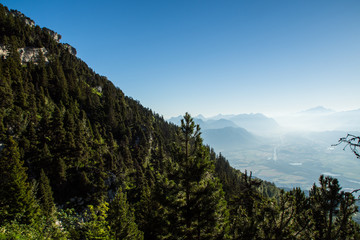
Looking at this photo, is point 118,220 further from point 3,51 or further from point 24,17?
point 24,17

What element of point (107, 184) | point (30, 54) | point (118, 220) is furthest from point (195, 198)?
point (30, 54)

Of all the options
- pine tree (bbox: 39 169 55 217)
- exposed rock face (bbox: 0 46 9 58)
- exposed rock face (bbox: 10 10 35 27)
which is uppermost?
exposed rock face (bbox: 10 10 35 27)

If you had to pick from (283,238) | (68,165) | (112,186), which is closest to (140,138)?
(112,186)

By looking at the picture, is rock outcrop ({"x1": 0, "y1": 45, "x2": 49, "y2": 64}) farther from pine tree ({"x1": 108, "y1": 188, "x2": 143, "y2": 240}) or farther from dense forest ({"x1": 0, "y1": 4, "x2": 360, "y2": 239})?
pine tree ({"x1": 108, "y1": 188, "x2": 143, "y2": 240})

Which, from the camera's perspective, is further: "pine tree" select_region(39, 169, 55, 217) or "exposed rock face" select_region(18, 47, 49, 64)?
"exposed rock face" select_region(18, 47, 49, 64)

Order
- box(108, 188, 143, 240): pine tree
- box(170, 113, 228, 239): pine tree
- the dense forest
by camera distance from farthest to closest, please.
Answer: box(108, 188, 143, 240): pine tree
box(170, 113, 228, 239): pine tree
the dense forest

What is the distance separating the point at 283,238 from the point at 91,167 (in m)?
48.0

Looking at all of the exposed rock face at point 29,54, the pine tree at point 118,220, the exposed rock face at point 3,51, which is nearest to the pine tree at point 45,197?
the pine tree at point 118,220

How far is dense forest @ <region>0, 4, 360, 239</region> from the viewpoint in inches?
362

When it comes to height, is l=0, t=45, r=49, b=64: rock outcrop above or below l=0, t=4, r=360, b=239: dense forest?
above

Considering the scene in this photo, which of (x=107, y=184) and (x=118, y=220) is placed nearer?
(x=118, y=220)

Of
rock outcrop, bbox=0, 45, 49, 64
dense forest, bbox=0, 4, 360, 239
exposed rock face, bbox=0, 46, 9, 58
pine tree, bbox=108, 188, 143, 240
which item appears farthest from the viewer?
rock outcrop, bbox=0, 45, 49, 64

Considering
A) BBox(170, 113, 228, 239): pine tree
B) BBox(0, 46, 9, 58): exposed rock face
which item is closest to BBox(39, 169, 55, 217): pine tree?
BBox(170, 113, 228, 239): pine tree

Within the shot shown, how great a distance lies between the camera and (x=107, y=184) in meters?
46.4
